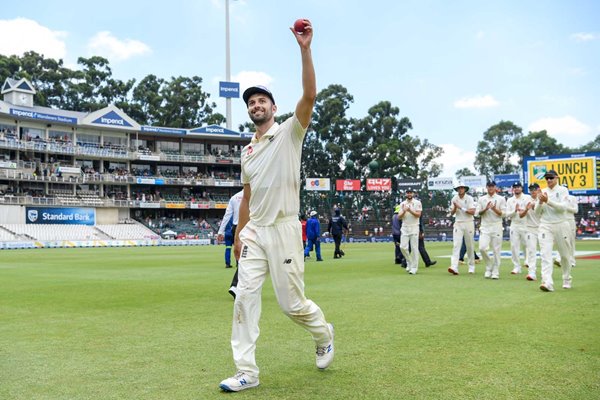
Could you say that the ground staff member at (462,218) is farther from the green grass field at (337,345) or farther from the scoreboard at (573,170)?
the scoreboard at (573,170)

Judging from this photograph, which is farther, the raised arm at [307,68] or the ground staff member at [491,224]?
the ground staff member at [491,224]

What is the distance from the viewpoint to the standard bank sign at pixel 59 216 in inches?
2206

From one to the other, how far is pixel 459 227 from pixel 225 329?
881cm

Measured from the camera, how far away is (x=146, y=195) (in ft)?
215

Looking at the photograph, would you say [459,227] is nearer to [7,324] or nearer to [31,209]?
[7,324]

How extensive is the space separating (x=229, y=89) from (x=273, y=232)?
6569 centimetres

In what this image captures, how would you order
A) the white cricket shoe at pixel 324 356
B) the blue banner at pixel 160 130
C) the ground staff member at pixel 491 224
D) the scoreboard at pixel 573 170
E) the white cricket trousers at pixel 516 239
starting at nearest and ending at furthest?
1. the white cricket shoe at pixel 324 356
2. the ground staff member at pixel 491 224
3. the white cricket trousers at pixel 516 239
4. the scoreboard at pixel 573 170
5. the blue banner at pixel 160 130

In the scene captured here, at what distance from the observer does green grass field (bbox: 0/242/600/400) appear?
176 inches

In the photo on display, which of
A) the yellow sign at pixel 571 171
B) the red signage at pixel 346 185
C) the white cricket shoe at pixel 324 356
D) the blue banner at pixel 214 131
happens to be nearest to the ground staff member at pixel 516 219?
the white cricket shoe at pixel 324 356

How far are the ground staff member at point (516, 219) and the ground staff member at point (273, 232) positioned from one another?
10.9m

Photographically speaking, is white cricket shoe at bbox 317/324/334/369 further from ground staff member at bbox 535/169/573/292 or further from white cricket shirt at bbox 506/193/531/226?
white cricket shirt at bbox 506/193/531/226

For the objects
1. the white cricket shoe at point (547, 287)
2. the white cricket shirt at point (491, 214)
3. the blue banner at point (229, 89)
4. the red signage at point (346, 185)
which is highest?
the blue banner at point (229, 89)

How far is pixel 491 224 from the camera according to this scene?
46.3 feet

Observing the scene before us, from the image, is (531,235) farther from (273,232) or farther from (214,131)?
(214,131)
